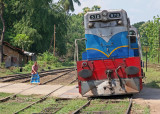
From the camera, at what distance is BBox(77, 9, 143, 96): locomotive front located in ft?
31.5

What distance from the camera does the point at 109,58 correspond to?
10.5 metres

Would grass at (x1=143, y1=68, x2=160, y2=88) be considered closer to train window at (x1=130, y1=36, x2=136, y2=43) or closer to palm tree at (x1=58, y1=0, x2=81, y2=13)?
train window at (x1=130, y1=36, x2=136, y2=43)

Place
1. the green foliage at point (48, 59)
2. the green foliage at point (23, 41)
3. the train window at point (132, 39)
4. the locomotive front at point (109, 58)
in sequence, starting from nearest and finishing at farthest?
the locomotive front at point (109, 58), the train window at point (132, 39), the green foliage at point (48, 59), the green foliage at point (23, 41)

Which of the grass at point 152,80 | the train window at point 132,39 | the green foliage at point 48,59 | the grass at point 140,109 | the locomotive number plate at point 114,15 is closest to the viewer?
the grass at point 140,109

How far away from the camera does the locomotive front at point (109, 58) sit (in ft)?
31.5

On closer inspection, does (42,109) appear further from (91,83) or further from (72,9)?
(72,9)

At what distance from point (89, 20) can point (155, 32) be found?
30985mm

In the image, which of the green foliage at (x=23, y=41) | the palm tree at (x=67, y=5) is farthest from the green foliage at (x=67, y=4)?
the green foliage at (x=23, y=41)

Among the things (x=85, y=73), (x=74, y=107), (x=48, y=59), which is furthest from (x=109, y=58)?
(x=48, y=59)

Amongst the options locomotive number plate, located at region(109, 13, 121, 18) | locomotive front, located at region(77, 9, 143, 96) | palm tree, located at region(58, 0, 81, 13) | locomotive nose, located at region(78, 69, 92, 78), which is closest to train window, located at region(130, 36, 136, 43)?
locomotive front, located at region(77, 9, 143, 96)

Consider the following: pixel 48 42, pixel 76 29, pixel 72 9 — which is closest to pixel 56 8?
pixel 48 42

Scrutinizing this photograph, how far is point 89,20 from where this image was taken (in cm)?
1058

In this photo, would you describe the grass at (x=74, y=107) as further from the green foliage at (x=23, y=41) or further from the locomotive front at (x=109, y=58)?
the green foliage at (x=23, y=41)

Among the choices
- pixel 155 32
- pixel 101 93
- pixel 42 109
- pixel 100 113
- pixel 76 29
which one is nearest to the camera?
pixel 100 113
